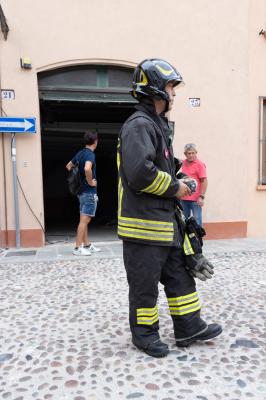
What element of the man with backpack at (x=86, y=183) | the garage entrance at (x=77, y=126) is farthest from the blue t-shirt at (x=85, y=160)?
the garage entrance at (x=77, y=126)

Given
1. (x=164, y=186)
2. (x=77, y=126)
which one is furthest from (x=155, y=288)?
(x=77, y=126)

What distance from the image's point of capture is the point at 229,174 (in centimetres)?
702

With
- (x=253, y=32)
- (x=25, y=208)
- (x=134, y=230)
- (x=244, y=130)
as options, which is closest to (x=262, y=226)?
(x=244, y=130)

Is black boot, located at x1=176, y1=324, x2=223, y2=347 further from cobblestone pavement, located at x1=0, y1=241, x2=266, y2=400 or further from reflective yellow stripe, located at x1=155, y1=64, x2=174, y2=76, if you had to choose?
reflective yellow stripe, located at x1=155, y1=64, x2=174, y2=76

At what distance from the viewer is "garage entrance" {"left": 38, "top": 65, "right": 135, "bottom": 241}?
6.56 metres

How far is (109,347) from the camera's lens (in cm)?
275

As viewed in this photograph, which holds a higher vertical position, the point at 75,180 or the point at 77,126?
the point at 77,126

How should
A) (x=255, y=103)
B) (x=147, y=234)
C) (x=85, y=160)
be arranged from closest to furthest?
1. (x=147, y=234)
2. (x=85, y=160)
3. (x=255, y=103)

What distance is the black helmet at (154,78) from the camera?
96.6 inches

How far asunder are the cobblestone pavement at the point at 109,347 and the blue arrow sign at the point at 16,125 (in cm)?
249

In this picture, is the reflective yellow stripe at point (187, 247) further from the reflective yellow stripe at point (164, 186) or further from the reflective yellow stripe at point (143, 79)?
the reflective yellow stripe at point (143, 79)

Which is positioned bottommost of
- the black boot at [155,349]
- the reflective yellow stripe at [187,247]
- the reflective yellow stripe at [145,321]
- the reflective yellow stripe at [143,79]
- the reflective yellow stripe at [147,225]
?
the black boot at [155,349]

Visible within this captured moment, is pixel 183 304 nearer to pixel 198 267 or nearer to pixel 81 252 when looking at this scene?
pixel 198 267

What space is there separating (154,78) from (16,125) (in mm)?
4081
